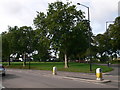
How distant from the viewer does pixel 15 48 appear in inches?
2506

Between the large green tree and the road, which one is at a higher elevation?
the large green tree

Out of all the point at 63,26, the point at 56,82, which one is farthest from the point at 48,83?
the point at 63,26

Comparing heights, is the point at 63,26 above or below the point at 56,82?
above

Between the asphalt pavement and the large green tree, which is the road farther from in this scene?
the large green tree

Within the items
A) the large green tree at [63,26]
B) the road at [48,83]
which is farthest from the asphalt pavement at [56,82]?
the large green tree at [63,26]

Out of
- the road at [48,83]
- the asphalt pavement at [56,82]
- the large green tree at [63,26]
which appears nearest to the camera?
the road at [48,83]

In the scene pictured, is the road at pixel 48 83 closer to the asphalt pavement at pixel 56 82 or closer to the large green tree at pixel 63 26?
the asphalt pavement at pixel 56 82

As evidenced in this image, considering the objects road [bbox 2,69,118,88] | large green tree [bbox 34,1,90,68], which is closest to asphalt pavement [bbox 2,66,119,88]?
road [bbox 2,69,118,88]

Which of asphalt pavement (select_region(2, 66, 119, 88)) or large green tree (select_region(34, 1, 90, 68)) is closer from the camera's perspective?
asphalt pavement (select_region(2, 66, 119, 88))

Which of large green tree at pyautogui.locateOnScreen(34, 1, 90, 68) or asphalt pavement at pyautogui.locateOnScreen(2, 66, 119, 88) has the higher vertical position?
large green tree at pyautogui.locateOnScreen(34, 1, 90, 68)

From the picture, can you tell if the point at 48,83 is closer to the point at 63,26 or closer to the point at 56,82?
the point at 56,82

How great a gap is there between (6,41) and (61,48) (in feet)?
77.1

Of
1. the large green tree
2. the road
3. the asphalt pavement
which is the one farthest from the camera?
the large green tree

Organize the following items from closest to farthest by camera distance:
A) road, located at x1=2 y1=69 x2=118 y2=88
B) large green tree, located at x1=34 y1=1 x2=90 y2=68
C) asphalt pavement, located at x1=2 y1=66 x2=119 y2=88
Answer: road, located at x1=2 y1=69 x2=118 y2=88, asphalt pavement, located at x1=2 y1=66 x2=119 y2=88, large green tree, located at x1=34 y1=1 x2=90 y2=68
